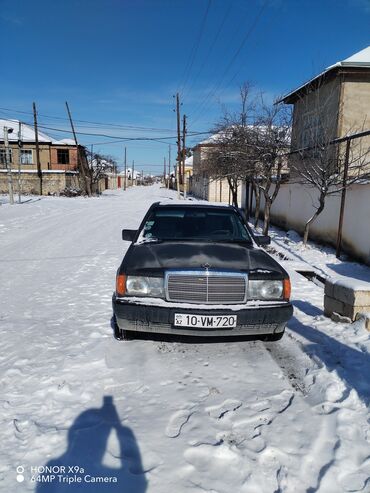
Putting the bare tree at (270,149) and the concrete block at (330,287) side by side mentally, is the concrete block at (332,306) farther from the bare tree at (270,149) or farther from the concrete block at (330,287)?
the bare tree at (270,149)

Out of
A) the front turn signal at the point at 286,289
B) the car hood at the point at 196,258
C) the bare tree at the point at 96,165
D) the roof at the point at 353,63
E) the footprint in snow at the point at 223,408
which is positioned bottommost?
the footprint in snow at the point at 223,408

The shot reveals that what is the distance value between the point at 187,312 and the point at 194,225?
68.3 inches

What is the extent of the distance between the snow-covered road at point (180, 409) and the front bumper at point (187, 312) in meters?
0.34

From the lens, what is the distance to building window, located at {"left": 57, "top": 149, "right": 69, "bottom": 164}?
144 ft

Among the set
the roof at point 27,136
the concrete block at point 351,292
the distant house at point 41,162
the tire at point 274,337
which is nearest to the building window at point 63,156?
the distant house at point 41,162

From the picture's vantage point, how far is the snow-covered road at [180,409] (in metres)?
2.18

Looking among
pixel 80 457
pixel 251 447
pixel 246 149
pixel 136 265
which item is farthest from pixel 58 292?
pixel 246 149

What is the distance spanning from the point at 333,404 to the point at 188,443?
130cm

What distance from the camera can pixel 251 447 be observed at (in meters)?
2.41

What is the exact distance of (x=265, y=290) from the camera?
3.63 m

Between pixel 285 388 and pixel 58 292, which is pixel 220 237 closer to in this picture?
pixel 285 388

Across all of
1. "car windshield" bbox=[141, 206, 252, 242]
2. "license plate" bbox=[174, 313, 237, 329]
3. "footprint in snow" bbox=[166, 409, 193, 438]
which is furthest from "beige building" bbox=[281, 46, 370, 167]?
"footprint in snow" bbox=[166, 409, 193, 438]

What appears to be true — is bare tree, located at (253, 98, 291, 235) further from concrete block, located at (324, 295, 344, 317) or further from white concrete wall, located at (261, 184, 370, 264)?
concrete block, located at (324, 295, 344, 317)

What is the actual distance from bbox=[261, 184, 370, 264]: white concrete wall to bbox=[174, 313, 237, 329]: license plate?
6.30 metres
